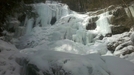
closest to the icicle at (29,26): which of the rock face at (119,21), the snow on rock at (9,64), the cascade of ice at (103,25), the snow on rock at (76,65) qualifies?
the cascade of ice at (103,25)

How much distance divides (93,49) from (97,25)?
320cm

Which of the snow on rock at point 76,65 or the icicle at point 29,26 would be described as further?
the icicle at point 29,26

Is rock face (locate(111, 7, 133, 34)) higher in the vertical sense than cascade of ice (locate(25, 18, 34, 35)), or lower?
higher

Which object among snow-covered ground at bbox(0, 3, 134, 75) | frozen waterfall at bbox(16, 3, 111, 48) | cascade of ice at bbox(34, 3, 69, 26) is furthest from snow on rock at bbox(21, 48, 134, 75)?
cascade of ice at bbox(34, 3, 69, 26)

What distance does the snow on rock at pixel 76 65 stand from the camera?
12.4 feet

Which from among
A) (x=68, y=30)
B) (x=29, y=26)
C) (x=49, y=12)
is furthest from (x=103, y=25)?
(x=29, y=26)

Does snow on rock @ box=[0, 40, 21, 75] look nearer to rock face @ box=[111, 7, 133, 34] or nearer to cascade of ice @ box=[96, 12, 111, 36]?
cascade of ice @ box=[96, 12, 111, 36]

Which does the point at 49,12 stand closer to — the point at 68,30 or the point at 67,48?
the point at 68,30

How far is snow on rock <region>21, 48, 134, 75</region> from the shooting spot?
12.4ft

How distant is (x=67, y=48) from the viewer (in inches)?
431

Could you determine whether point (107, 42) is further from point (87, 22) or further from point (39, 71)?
point (39, 71)

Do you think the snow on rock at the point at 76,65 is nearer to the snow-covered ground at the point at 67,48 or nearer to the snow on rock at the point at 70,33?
the snow-covered ground at the point at 67,48

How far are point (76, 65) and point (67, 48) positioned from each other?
7.13 metres

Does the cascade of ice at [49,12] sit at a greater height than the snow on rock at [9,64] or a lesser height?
greater
